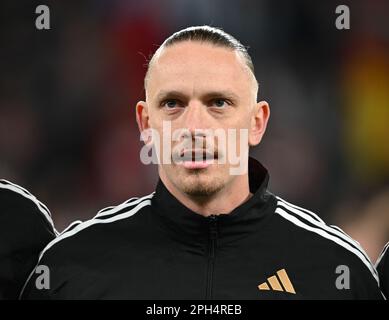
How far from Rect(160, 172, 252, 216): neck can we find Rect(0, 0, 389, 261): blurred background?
3.52ft

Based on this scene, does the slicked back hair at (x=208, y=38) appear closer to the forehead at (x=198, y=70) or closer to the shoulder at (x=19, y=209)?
the forehead at (x=198, y=70)

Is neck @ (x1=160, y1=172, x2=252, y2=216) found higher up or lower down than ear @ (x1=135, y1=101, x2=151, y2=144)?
lower down

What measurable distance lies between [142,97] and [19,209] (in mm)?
1221

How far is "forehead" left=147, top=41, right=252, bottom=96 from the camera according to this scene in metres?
1.88

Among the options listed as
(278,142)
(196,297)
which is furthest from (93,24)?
(196,297)

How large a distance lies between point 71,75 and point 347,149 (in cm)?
133

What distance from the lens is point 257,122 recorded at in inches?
81.0

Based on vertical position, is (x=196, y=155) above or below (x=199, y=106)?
below

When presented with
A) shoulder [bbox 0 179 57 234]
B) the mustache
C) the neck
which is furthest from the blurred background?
the mustache

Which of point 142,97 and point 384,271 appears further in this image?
point 142,97

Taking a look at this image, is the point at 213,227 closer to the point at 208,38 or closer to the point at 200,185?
the point at 200,185

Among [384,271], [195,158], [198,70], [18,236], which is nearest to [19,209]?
[18,236]

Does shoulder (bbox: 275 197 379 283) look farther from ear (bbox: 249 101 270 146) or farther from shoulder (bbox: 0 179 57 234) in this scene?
shoulder (bbox: 0 179 57 234)

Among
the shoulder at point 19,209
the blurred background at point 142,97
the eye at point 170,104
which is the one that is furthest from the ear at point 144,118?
the blurred background at point 142,97
